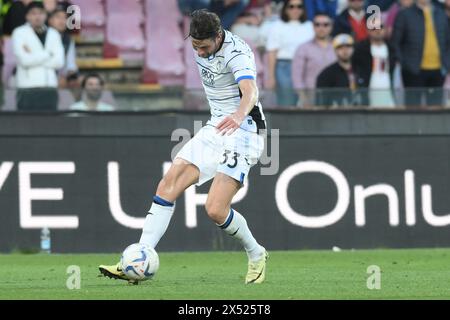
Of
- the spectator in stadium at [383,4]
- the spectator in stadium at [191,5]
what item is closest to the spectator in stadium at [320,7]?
the spectator in stadium at [383,4]

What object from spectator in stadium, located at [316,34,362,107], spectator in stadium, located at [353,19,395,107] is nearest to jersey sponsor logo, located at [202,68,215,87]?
spectator in stadium, located at [316,34,362,107]

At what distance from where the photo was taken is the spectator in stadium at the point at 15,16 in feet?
55.7

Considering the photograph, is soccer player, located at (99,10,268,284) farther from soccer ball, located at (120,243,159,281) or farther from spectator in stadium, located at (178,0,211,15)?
spectator in stadium, located at (178,0,211,15)

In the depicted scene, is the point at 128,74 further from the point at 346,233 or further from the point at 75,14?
the point at 346,233

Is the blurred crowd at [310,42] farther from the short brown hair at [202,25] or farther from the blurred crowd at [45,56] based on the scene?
the short brown hair at [202,25]

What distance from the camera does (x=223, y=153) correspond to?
11.1 m

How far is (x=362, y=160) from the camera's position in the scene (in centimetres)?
1594

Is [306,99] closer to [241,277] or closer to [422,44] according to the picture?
[422,44]

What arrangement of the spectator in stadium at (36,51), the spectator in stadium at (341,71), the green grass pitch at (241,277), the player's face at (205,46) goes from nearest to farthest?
the green grass pitch at (241,277)
the player's face at (205,46)
the spectator in stadium at (36,51)
the spectator in stadium at (341,71)

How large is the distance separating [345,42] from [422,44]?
1083mm

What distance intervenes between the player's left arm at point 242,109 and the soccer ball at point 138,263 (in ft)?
3.78

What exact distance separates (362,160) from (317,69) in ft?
5.54

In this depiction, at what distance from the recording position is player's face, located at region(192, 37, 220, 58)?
35.4 ft
